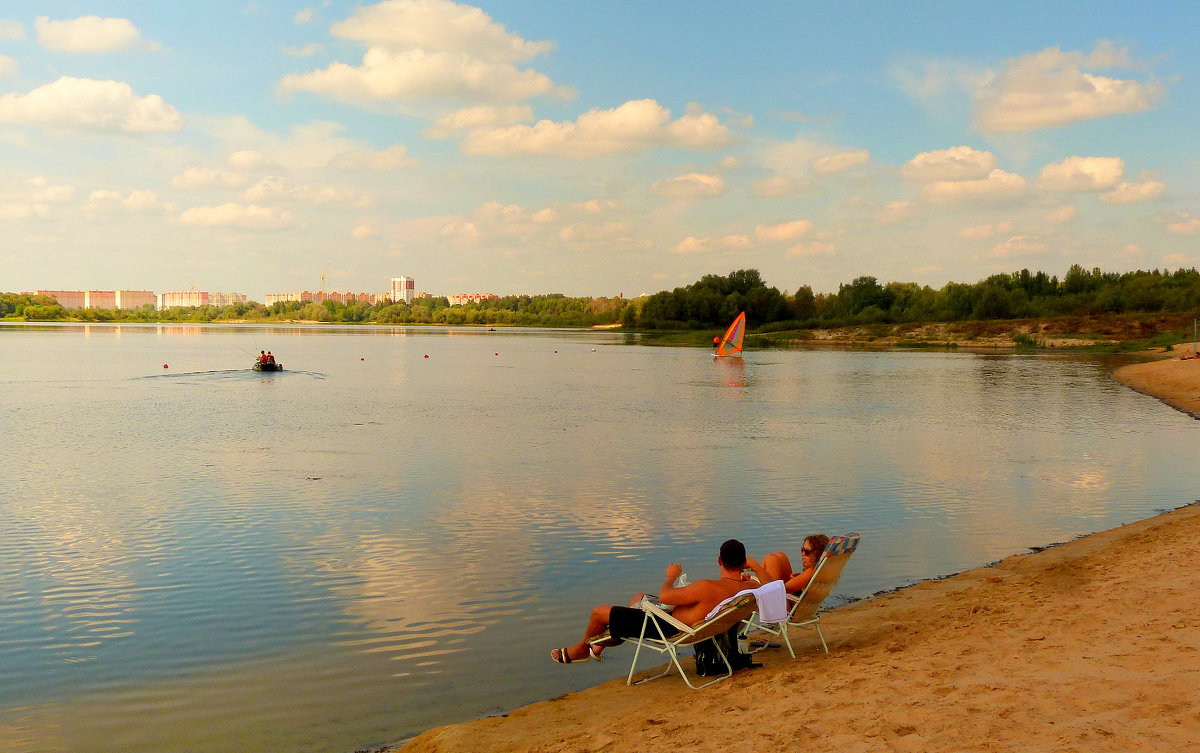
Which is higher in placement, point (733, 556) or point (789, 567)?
point (733, 556)

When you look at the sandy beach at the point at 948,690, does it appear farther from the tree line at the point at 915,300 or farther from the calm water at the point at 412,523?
the tree line at the point at 915,300

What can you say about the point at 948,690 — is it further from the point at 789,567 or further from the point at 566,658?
the point at 566,658

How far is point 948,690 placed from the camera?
651 cm

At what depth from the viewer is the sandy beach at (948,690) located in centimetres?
563

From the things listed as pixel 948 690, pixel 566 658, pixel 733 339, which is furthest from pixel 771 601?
pixel 733 339

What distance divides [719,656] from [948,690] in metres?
2.10

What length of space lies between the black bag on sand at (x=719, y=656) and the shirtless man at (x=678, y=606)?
13.7 inches

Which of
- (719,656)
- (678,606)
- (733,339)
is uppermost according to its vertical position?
(733,339)

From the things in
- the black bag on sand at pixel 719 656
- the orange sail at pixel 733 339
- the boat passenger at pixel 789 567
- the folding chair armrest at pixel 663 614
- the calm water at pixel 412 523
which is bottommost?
the calm water at pixel 412 523

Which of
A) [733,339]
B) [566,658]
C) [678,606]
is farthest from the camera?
[733,339]

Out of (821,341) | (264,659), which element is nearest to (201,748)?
(264,659)

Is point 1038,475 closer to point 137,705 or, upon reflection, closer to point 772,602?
point 772,602

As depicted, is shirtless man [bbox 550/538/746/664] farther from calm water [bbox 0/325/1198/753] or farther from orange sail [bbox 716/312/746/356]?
orange sail [bbox 716/312/746/356]

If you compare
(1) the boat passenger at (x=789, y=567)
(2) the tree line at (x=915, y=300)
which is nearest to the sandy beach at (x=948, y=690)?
(1) the boat passenger at (x=789, y=567)
